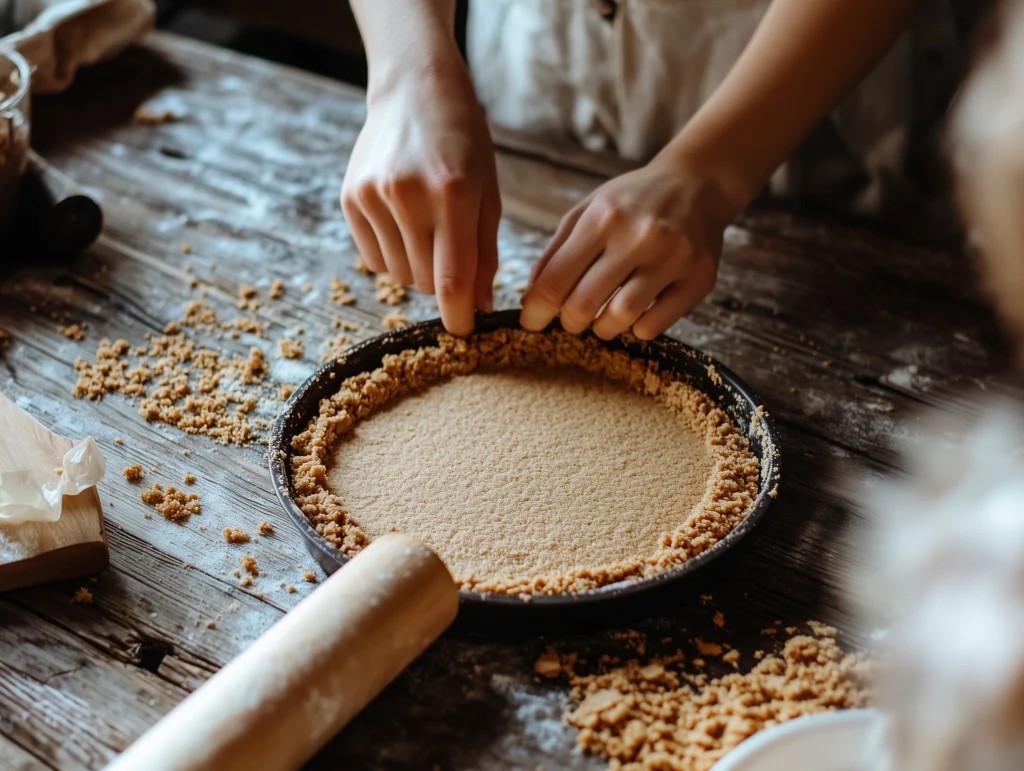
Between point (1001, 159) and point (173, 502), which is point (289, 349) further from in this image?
point (1001, 159)

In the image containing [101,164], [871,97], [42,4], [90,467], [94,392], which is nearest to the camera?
[90,467]

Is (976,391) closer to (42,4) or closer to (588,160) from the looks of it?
(588,160)

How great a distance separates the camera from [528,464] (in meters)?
0.92

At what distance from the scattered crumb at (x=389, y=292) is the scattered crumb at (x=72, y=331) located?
38 centimetres

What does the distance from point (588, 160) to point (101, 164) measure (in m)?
0.80

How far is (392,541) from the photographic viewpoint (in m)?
0.74

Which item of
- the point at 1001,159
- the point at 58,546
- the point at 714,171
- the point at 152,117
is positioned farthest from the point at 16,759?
the point at 152,117

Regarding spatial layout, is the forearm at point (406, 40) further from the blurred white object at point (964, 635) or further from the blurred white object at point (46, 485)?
the blurred white object at point (964, 635)

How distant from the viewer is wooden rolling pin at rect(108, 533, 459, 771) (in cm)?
62

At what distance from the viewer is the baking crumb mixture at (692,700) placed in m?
0.70

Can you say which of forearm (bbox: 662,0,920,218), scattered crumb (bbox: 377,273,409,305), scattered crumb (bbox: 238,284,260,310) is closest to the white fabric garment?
forearm (bbox: 662,0,920,218)

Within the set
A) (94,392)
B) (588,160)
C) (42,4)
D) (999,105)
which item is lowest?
(94,392)

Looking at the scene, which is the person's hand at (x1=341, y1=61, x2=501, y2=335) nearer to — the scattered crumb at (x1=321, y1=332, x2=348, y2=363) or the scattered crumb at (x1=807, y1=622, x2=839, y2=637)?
the scattered crumb at (x1=321, y1=332, x2=348, y2=363)

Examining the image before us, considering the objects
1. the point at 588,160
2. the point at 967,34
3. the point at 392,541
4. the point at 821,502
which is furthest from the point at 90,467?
the point at 967,34
